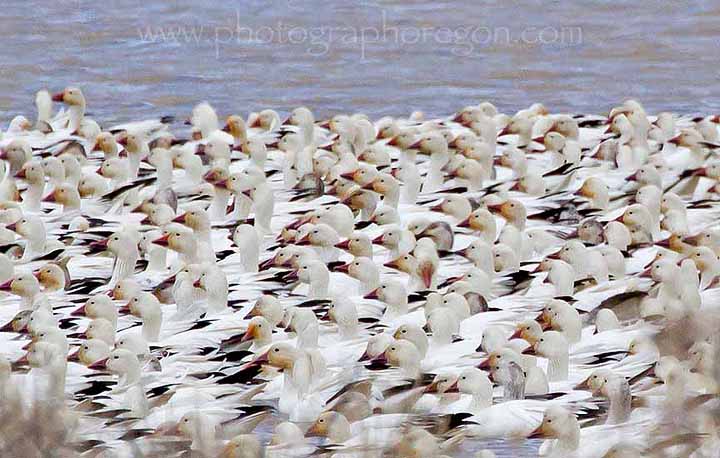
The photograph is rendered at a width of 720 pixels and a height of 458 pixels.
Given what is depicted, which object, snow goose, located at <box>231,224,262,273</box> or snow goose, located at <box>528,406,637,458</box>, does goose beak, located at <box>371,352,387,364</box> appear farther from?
snow goose, located at <box>231,224,262,273</box>

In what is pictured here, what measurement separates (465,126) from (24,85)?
490cm

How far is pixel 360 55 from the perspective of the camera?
14.8 metres

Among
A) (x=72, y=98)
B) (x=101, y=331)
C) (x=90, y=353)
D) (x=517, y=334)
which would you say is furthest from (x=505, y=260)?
(x=72, y=98)

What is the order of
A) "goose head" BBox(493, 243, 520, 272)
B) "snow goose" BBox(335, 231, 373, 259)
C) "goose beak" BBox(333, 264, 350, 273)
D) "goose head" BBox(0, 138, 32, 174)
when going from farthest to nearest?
"goose head" BBox(0, 138, 32, 174) → "snow goose" BBox(335, 231, 373, 259) → "goose head" BBox(493, 243, 520, 272) → "goose beak" BBox(333, 264, 350, 273)

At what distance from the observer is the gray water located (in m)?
13.2

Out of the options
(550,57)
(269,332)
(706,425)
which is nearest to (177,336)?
(269,332)

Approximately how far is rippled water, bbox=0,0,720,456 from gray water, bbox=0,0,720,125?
19 millimetres

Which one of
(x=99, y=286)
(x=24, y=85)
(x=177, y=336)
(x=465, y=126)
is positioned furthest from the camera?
(x=24, y=85)

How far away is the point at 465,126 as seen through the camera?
32.5 ft

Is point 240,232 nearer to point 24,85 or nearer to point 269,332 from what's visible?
point 269,332

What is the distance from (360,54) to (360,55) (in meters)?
0.04

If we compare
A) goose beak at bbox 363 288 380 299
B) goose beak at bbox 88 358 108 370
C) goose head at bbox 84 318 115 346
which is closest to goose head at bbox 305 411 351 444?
goose beak at bbox 88 358 108 370

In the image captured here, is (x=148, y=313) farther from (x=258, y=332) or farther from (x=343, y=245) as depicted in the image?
(x=343, y=245)

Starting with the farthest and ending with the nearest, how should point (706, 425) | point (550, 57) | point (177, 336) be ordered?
1. point (550, 57)
2. point (177, 336)
3. point (706, 425)
